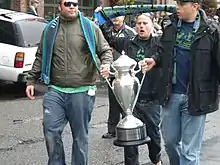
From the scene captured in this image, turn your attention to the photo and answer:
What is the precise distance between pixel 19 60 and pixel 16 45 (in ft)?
1.31

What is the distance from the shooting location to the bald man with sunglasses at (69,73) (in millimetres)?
5160

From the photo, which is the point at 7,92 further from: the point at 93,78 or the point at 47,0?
the point at 47,0

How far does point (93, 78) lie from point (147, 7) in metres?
1.15

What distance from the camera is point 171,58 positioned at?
4898 mm

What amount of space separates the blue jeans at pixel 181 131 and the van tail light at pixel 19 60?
7.07 metres

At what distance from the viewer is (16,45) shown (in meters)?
11.9

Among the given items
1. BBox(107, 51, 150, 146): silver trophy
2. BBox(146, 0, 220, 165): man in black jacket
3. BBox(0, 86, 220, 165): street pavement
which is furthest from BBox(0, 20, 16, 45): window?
BBox(107, 51, 150, 146): silver trophy

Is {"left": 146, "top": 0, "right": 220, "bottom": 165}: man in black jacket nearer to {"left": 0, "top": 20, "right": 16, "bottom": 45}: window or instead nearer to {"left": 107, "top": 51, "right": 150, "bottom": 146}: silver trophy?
{"left": 107, "top": 51, "right": 150, "bottom": 146}: silver trophy

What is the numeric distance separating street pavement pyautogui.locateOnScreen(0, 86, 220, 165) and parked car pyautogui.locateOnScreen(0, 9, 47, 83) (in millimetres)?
908

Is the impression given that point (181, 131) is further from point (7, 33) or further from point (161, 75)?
point (7, 33)

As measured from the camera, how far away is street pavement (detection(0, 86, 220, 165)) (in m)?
6.80

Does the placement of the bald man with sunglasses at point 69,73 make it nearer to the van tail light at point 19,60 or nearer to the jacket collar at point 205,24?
the jacket collar at point 205,24

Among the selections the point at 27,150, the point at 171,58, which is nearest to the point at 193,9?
the point at 171,58

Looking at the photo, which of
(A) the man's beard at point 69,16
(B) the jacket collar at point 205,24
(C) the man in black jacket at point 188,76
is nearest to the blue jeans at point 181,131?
(C) the man in black jacket at point 188,76
